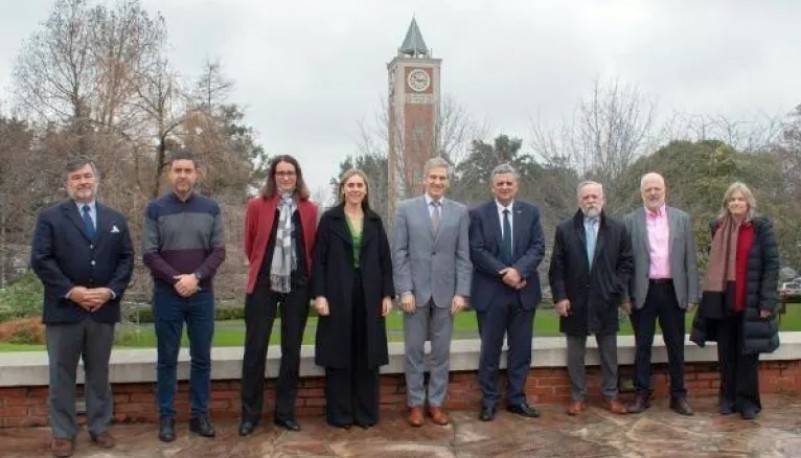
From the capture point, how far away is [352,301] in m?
5.57

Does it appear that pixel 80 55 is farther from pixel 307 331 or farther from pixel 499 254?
pixel 499 254

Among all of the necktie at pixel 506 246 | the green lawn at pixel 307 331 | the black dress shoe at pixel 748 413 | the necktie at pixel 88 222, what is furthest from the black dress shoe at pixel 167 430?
the green lawn at pixel 307 331

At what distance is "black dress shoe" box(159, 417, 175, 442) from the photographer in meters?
5.29

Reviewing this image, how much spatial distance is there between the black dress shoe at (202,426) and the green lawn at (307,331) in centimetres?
1000

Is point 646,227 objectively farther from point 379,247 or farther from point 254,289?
point 254,289

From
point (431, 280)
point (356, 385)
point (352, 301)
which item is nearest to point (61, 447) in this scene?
point (356, 385)

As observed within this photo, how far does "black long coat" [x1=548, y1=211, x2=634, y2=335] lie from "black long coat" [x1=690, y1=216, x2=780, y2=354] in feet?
2.83

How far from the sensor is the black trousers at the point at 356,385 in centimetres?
561

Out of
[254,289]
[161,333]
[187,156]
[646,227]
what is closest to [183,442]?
[161,333]

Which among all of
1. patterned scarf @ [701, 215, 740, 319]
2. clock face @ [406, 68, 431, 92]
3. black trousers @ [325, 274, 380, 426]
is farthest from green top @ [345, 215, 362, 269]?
clock face @ [406, 68, 431, 92]

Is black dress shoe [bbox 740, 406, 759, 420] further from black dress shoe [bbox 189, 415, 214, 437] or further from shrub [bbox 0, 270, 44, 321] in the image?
shrub [bbox 0, 270, 44, 321]

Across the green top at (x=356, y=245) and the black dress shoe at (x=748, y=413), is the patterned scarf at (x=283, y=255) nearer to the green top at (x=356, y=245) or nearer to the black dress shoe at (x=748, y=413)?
the green top at (x=356, y=245)

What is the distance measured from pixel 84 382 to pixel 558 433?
3.27m

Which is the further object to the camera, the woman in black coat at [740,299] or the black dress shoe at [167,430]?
the woman in black coat at [740,299]
